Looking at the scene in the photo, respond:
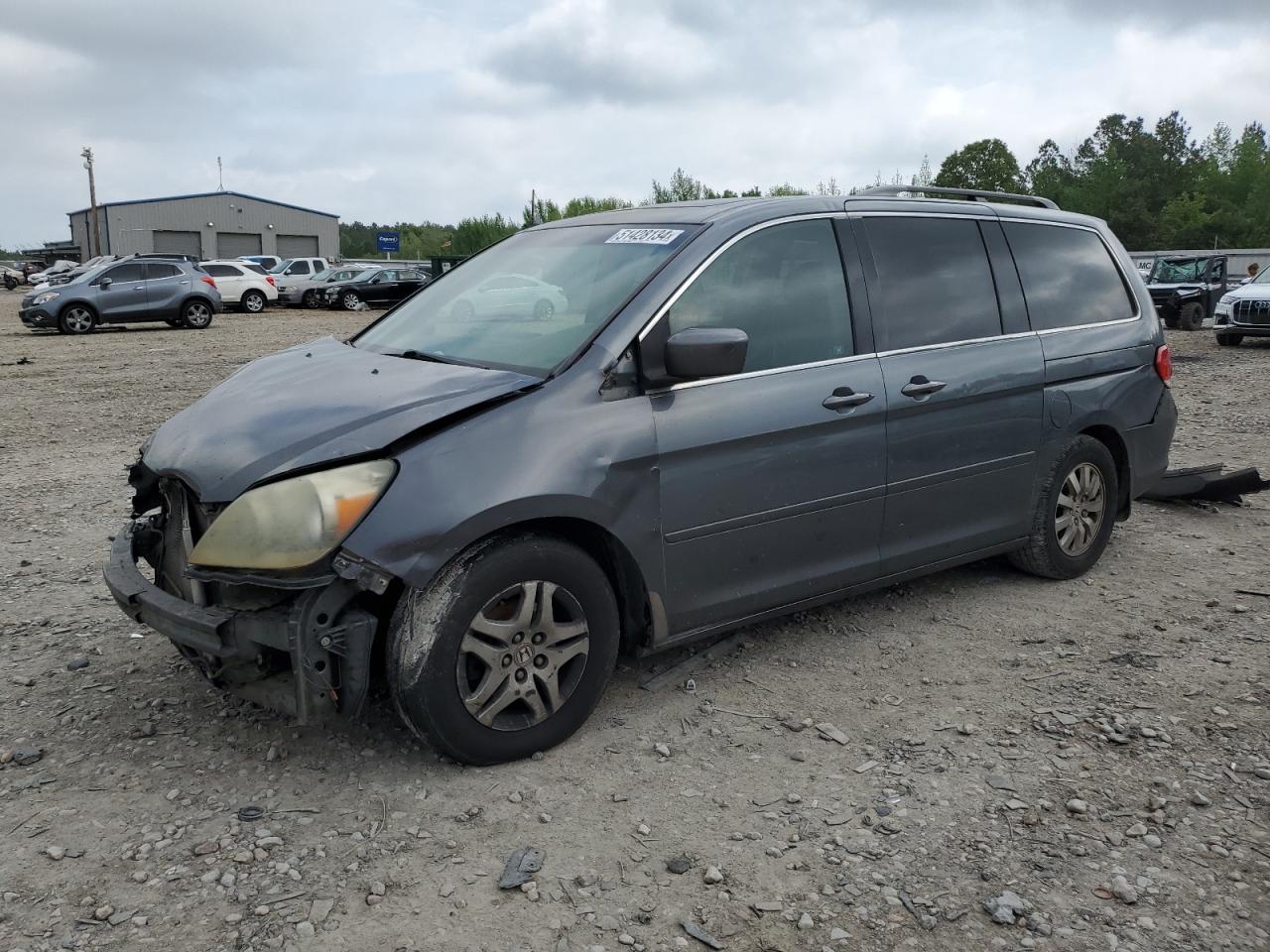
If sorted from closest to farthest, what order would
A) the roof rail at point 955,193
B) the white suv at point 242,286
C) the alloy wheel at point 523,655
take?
the alloy wheel at point 523,655
the roof rail at point 955,193
the white suv at point 242,286

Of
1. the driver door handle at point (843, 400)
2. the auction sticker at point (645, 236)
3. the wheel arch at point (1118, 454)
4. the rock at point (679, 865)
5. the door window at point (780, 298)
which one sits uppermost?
the auction sticker at point (645, 236)

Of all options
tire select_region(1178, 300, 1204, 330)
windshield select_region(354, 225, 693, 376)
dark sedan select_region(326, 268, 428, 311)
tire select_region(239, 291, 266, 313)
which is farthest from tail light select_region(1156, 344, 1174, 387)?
dark sedan select_region(326, 268, 428, 311)

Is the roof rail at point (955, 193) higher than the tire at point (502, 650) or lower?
higher

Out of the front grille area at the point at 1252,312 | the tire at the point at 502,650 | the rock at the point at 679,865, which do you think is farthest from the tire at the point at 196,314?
the rock at the point at 679,865

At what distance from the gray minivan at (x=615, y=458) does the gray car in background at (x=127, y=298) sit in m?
21.5

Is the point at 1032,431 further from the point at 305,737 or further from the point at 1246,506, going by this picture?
the point at 305,737

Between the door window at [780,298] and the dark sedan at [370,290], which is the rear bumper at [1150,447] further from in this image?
the dark sedan at [370,290]

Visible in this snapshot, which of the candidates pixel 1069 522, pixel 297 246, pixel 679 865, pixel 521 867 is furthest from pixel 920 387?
pixel 297 246

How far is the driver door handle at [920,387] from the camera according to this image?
439cm

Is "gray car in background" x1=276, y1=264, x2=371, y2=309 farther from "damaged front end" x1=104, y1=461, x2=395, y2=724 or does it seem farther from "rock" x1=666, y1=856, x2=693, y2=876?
"rock" x1=666, y1=856, x2=693, y2=876

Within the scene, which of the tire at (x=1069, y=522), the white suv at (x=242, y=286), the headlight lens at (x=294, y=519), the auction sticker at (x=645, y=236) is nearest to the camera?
the headlight lens at (x=294, y=519)

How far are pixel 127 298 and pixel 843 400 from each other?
23.3 meters

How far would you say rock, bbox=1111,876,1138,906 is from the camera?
2813 mm

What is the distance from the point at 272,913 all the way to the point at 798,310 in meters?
2.73
